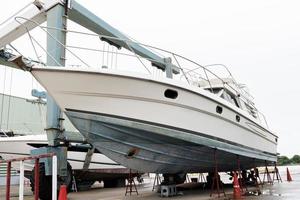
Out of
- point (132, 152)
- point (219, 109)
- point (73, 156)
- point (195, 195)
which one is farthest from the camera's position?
point (73, 156)

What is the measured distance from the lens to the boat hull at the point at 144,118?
7.39 metres

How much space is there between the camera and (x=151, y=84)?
778 cm

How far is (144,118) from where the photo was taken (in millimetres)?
7766

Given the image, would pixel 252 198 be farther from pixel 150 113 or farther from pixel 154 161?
pixel 150 113

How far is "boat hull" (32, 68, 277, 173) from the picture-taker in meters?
A: 7.39

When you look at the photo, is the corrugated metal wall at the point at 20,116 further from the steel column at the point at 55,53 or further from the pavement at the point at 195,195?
the steel column at the point at 55,53

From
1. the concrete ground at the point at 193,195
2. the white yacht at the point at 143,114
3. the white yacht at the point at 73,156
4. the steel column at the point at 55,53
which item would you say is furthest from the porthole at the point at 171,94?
the white yacht at the point at 73,156

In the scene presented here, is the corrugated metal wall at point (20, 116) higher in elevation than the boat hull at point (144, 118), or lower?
higher

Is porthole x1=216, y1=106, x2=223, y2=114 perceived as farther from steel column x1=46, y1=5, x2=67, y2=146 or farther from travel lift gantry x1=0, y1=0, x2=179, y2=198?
steel column x1=46, y1=5, x2=67, y2=146

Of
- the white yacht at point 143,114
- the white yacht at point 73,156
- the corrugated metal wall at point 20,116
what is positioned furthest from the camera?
the corrugated metal wall at point 20,116

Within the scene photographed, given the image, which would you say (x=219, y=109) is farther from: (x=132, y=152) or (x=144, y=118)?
(x=132, y=152)

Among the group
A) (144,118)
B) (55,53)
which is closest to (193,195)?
(144,118)

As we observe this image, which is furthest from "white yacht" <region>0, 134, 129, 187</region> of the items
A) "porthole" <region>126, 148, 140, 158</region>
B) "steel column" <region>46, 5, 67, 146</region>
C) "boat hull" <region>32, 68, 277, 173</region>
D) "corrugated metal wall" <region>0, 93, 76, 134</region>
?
"corrugated metal wall" <region>0, 93, 76, 134</region>

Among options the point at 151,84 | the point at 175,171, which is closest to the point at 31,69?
the point at 151,84
